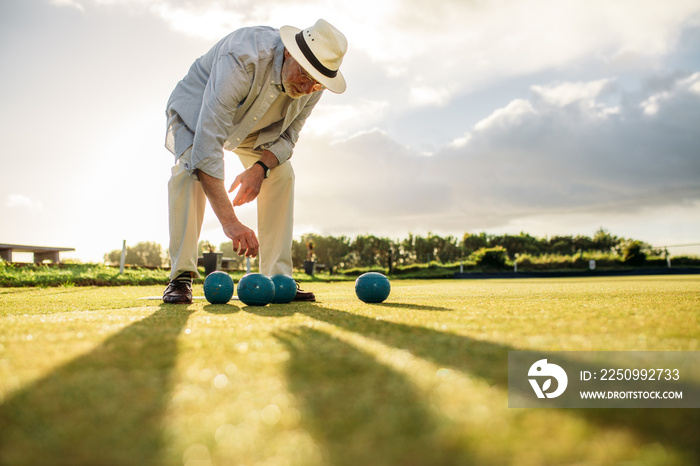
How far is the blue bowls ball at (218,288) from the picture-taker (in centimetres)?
341

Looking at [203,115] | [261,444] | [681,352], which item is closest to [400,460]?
[261,444]

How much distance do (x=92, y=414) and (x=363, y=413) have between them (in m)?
0.50

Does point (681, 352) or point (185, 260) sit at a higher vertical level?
point (185, 260)

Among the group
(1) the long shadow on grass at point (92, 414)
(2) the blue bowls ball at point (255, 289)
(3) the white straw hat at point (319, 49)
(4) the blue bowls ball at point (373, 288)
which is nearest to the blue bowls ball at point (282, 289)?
(2) the blue bowls ball at point (255, 289)

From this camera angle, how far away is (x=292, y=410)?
2.77 feet

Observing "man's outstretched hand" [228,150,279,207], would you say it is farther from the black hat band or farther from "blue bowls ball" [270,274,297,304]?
the black hat band

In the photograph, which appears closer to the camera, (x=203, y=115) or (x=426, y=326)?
(x=426, y=326)

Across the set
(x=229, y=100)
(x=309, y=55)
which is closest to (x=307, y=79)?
(x=309, y=55)

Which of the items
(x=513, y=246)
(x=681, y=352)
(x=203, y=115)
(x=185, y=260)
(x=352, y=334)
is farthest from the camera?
(x=513, y=246)

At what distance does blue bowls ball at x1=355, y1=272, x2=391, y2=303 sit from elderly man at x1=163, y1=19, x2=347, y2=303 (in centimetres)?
51

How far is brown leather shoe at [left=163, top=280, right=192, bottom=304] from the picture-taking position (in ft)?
11.5

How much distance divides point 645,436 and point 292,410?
590mm

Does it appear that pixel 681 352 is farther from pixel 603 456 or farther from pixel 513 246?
pixel 513 246

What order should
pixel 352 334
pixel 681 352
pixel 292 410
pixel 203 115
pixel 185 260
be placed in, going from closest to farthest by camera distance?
pixel 292 410 → pixel 681 352 → pixel 352 334 → pixel 203 115 → pixel 185 260
